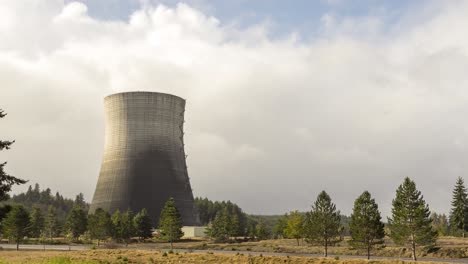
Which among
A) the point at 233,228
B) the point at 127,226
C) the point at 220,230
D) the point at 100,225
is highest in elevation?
the point at 100,225

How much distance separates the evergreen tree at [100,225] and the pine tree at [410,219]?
141 ft

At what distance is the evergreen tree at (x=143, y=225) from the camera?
74.2 m

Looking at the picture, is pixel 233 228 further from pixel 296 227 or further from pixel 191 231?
pixel 296 227

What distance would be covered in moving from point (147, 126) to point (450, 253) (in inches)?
1731

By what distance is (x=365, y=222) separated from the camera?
41625 mm

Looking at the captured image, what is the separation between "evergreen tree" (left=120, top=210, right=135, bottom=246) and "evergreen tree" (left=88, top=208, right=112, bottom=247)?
192 cm

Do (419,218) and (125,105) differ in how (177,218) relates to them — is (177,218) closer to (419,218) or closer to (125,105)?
(125,105)

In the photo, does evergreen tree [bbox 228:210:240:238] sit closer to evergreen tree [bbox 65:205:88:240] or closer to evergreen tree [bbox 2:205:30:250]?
evergreen tree [bbox 65:205:88:240]

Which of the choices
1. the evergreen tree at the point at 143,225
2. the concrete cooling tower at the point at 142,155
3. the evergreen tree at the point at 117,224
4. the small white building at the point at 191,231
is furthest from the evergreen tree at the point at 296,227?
the evergreen tree at the point at 117,224

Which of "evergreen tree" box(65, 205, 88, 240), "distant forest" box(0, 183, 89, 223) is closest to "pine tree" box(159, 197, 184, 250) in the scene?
"evergreen tree" box(65, 205, 88, 240)

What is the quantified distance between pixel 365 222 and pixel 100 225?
43289mm

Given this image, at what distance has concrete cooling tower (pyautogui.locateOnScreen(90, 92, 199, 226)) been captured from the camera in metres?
73.3

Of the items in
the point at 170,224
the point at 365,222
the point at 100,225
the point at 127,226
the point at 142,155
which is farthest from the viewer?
the point at 142,155

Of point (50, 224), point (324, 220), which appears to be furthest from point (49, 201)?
point (324, 220)
